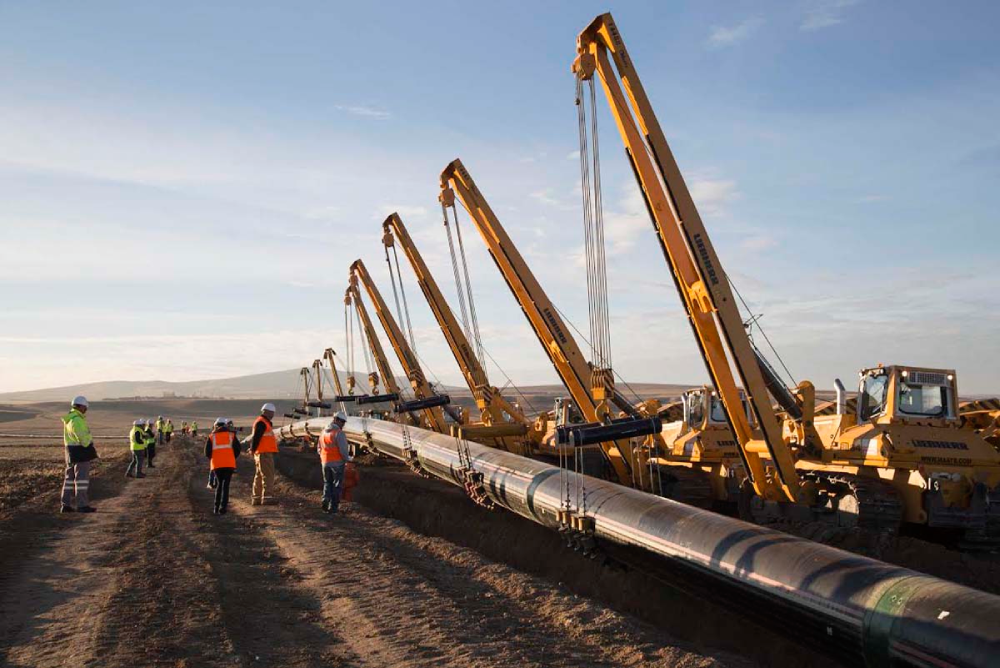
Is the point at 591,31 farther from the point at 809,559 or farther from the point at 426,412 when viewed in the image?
the point at 426,412

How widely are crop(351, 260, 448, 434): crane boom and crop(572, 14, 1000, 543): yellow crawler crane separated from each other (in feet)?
55.0

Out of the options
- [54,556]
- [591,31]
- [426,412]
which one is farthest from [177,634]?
[426,412]

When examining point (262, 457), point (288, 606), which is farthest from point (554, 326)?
point (288, 606)

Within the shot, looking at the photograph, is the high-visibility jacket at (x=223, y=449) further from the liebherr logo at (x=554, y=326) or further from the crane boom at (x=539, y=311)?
the liebherr logo at (x=554, y=326)

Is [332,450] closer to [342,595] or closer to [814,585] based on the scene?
[342,595]

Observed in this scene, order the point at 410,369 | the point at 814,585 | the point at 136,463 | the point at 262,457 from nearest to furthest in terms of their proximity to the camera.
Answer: the point at 814,585
the point at 262,457
the point at 136,463
the point at 410,369

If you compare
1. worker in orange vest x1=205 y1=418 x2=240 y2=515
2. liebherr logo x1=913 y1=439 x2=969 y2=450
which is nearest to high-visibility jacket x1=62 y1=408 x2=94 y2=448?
worker in orange vest x1=205 y1=418 x2=240 y2=515

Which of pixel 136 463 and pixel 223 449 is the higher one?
pixel 223 449

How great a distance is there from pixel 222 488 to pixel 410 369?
75.7ft

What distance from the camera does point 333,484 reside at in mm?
15234

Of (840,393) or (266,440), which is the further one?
(266,440)

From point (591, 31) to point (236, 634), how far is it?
12.2 meters

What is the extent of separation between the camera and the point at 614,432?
36.0ft

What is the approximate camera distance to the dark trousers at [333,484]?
15148 millimetres
